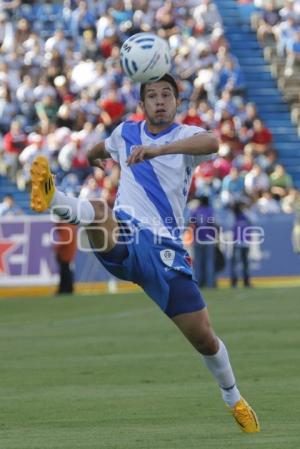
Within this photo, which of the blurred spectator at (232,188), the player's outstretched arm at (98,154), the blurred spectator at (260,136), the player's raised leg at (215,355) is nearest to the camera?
the player's raised leg at (215,355)

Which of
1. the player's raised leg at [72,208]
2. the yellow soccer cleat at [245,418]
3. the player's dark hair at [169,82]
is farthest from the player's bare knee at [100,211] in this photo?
the yellow soccer cleat at [245,418]

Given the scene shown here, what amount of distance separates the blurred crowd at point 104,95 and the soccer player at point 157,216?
19.7m

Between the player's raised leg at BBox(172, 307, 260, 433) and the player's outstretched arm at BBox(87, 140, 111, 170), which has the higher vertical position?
the player's outstretched arm at BBox(87, 140, 111, 170)

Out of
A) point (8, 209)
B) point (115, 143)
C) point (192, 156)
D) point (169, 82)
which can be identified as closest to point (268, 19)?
point (8, 209)

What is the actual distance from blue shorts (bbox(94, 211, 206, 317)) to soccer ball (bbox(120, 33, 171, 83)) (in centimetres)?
102

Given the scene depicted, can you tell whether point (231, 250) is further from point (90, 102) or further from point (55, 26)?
point (55, 26)

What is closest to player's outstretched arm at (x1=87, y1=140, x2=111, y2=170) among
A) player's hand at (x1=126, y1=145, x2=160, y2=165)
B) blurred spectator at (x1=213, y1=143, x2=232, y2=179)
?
player's hand at (x1=126, y1=145, x2=160, y2=165)

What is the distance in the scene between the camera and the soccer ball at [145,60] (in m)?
9.69

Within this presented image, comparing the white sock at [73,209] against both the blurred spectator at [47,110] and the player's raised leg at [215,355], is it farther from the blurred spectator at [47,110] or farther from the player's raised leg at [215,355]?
the blurred spectator at [47,110]

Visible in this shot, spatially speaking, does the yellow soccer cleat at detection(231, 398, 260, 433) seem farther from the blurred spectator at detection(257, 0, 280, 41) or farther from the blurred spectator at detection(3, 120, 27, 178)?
the blurred spectator at detection(257, 0, 280, 41)

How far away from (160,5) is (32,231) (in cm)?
1049

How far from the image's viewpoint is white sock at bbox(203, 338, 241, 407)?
9.70 meters

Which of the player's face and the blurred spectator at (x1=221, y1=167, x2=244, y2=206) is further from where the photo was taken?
the blurred spectator at (x1=221, y1=167, x2=244, y2=206)

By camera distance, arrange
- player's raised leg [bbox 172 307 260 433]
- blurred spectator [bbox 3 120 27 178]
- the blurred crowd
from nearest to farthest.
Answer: player's raised leg [bbox 172 307 260 433] → blurred spectator [bbox 3 120 27 178] → the blurred crowd
